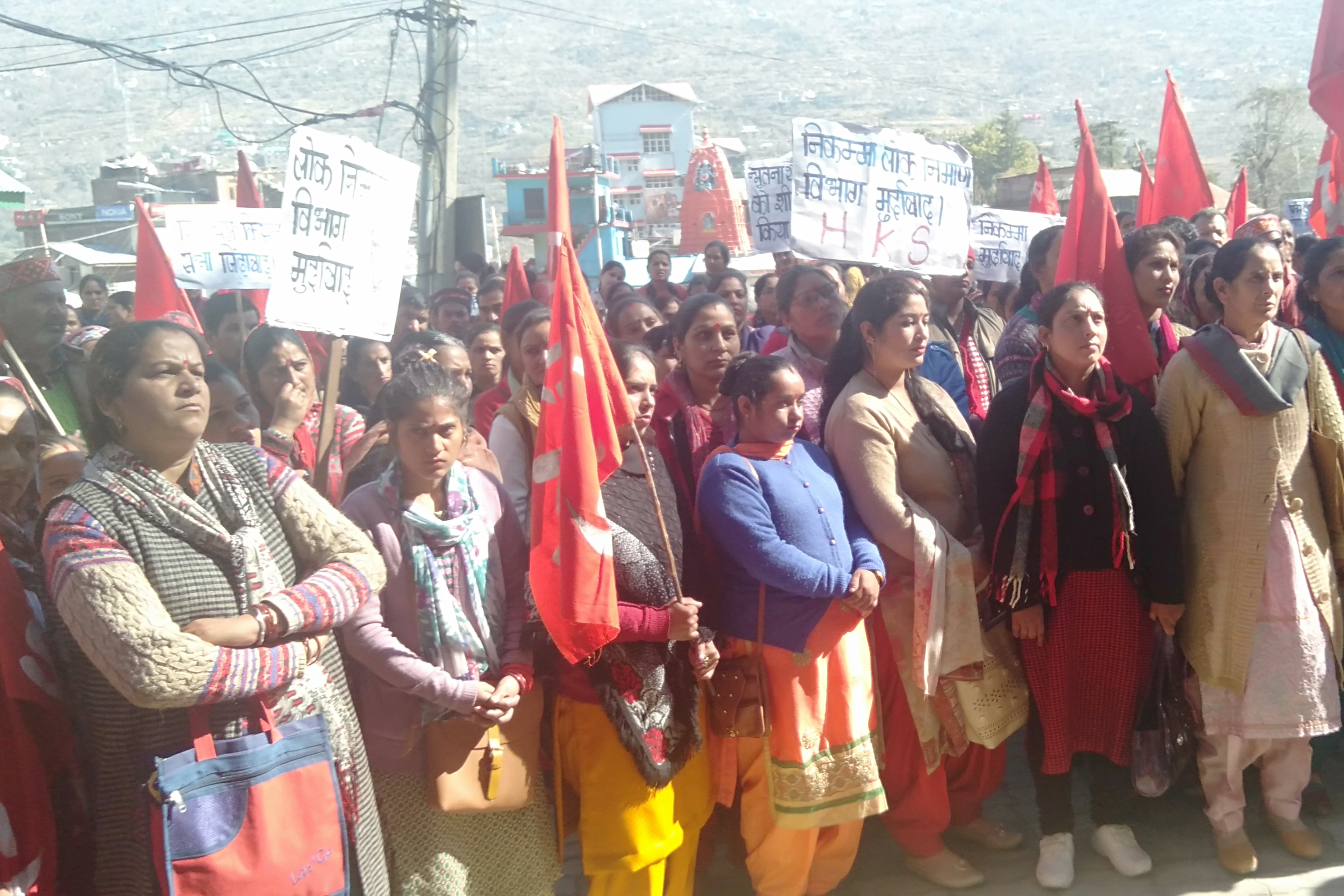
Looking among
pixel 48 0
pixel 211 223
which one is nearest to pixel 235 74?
pixel 48 0

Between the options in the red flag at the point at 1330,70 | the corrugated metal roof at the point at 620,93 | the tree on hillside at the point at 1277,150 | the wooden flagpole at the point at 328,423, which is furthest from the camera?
the corrugated metal roof at the point at 620,93

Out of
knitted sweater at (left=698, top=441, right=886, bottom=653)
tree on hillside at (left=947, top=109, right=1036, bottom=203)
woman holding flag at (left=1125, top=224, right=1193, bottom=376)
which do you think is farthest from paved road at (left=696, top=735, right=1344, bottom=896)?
tree on hillside at (left=947, top=109, right=1036, bottom=203)

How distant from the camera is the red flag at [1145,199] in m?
7.51

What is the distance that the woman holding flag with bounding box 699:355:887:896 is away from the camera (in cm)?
316

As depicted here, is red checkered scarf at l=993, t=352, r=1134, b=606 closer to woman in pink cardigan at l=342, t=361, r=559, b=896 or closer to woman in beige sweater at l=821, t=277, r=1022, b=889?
woman in beige sweater at l=821, t=277, r=1022, b=889

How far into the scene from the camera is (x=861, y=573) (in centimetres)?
322

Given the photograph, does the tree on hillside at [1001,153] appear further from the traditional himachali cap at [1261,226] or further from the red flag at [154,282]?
the red flag at [154,282]

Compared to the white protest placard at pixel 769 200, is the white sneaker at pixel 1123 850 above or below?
below

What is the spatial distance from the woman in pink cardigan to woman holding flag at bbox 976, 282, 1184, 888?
1517 mm

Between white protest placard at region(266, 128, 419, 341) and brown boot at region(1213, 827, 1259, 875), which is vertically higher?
white protest placard at region(266, 128, 419, 341)

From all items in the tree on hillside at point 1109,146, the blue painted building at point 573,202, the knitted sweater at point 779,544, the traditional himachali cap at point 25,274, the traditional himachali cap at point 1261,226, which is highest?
the tree on hillside at point 1109,146

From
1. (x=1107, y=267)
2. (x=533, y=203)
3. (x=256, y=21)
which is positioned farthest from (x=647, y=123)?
(x=1107, y=267)

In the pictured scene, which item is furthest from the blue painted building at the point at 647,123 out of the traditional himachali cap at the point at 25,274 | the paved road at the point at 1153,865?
the paved road at the point at 1153,865

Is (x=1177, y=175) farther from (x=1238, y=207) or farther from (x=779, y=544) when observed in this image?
(x=779, y=544)
